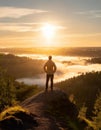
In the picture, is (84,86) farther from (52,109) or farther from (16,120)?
(16,120)

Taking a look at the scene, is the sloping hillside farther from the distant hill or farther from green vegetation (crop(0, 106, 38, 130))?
the distant hill

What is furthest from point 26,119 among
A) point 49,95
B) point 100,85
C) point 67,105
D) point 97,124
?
point 100,85

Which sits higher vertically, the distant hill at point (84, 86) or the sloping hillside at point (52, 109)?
the sloping hillside at point (52, 109)

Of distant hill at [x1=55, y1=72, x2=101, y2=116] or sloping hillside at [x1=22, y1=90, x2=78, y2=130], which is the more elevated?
sloping hillside at [x1=22, y1=90, x2=78, y2=130]

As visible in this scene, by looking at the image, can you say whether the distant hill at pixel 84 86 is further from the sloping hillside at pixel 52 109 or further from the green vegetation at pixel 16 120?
the green vegetation at pixel 16 120

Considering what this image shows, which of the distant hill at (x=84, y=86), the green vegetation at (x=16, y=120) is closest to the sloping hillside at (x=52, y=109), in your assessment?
the green vegetation at (x=16, y=120)

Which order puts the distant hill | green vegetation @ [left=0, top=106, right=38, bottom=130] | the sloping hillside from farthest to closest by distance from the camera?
1. the distant hill
2. the sloping hillside
3. green vegetation @ [left=0, top=106, right=38, bottom=130]

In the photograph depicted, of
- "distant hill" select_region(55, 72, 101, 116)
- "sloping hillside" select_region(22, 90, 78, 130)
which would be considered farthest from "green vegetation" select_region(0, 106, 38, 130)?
"distant hill" select_region(55, 72, 101, 116)

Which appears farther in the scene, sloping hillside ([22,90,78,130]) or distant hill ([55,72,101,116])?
A: distant hill ([55,72,101,116])

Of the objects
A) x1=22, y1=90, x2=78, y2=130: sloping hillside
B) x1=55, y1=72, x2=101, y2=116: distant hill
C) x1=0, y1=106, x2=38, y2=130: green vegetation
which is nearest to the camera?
x1=0, y1=106, x2=38, y2=130: green vegetation

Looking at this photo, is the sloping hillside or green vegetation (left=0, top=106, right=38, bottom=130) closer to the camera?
green vegetation (left=0, top=106, right=38, bottom=130)

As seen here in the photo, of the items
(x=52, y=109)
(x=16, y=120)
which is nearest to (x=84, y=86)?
(x=52, y=109)

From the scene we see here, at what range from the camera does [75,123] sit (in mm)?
15570

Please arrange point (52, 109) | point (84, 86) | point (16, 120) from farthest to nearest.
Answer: point (84, 86) < point (52, 109) < point (16, 120)
